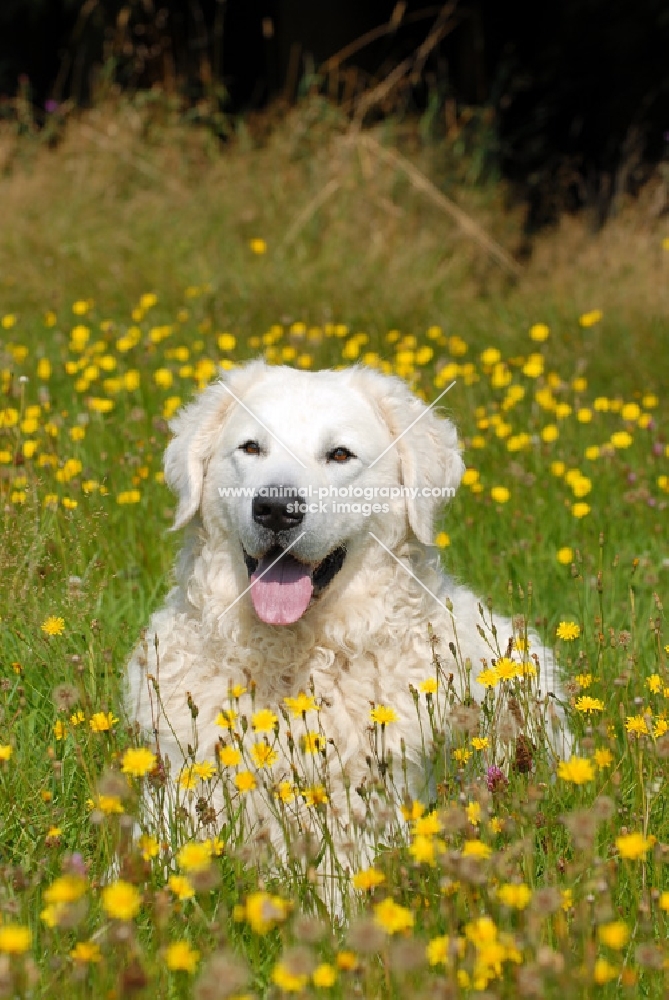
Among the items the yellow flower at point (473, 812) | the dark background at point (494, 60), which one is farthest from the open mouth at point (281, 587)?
the dark background at point (494, 60)

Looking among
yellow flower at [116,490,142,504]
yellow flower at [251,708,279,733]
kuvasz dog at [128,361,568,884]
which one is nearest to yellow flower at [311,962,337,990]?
yellow flower at [251,708,279,733]

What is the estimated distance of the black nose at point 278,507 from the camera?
3.00 m

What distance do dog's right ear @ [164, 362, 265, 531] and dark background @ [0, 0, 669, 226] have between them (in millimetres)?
9063

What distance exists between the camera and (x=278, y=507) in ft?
9.86

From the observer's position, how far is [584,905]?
1759 millimetres

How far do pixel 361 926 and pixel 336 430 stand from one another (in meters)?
1.91

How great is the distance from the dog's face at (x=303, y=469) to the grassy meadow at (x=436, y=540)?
1.50 ft

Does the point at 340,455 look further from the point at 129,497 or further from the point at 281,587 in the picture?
the point at 129,497

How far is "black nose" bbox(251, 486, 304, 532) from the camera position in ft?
9.85

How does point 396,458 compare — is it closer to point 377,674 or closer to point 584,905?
point 377,674

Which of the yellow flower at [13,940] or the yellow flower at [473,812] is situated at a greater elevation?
the yellow flower at [13,940]

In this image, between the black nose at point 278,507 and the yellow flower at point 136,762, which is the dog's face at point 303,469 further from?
the yellow flower at point 136,762

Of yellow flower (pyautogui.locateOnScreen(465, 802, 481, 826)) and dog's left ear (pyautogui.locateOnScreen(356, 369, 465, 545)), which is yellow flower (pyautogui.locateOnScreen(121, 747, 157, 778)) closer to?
yellow flower (pyautogui.locateOnScreen(465, 802, 481, 826))

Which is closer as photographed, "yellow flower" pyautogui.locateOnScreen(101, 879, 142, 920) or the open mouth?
"yellow flower" pyautogui.locateOnScreen(101, 879, 142, 920)
